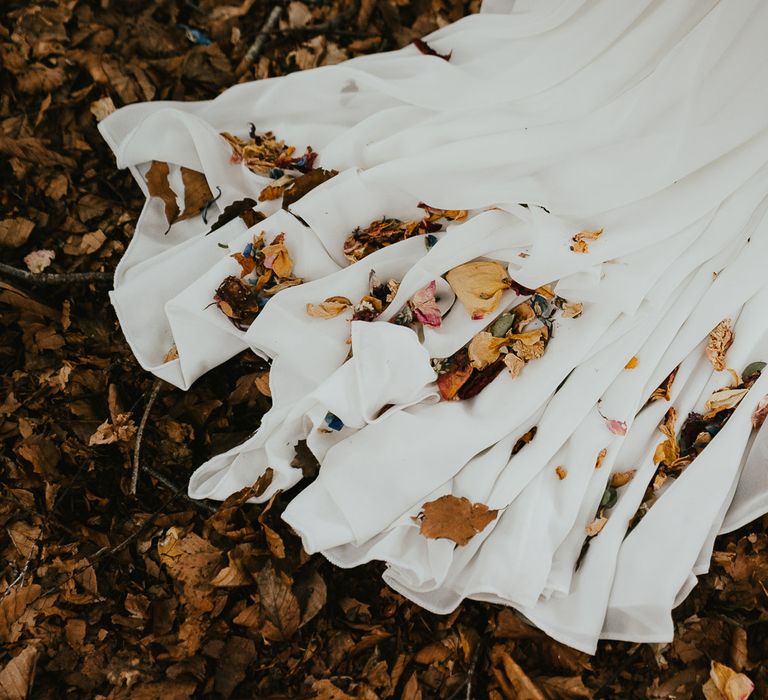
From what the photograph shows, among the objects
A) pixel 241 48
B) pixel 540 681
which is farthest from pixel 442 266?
pixel 241 48

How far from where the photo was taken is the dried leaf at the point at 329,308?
149cm

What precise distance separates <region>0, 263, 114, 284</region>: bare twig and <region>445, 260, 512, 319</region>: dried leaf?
89 cm

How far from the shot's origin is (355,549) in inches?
56.3

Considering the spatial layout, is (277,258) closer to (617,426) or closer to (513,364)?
(513,364)

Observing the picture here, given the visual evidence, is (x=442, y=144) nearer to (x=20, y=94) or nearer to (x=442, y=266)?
(x=442, y=266)

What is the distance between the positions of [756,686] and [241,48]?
215 centimetres

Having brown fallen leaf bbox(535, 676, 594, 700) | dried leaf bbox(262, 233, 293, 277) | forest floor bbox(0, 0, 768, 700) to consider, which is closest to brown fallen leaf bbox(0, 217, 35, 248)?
forest floor bbox(0, 0, 768, 700)

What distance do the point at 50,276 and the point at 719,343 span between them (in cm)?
163

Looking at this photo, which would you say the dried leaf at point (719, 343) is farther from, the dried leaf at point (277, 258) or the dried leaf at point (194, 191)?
the dried leaf at point (194, 191)

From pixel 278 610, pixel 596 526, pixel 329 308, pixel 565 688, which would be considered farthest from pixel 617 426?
pixel 278 610

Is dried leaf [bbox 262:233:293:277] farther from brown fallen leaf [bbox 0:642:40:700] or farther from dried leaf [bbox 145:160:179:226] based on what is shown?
brown fallen leaf [bbox 0:642:40:700]

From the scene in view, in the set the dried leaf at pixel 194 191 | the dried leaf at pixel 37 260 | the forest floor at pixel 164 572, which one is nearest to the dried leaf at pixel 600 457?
the forest floor at pixel 164 572

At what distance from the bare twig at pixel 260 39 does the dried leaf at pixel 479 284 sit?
1.03 metres

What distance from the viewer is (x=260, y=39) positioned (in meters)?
2.02
